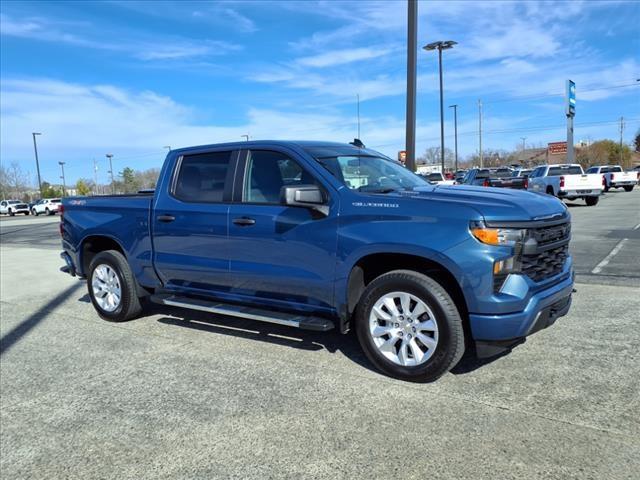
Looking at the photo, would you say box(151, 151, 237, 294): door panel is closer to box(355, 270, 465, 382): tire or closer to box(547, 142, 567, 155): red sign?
box(355, 270, 465, 382): tire

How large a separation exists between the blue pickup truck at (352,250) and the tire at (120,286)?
0.02 meters

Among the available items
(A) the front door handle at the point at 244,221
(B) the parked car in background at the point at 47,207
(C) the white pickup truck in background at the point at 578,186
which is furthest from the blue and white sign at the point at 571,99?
(B) the parked car in background at the point at 47,207

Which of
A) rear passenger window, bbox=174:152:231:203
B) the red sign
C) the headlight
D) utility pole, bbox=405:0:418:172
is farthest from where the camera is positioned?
the red sign

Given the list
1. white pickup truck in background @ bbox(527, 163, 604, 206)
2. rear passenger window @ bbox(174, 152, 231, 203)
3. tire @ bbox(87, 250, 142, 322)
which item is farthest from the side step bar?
white pickup truck in background @ bbox(527, 163, 604, 206)

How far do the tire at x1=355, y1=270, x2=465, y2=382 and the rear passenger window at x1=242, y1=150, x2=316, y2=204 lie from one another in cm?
121

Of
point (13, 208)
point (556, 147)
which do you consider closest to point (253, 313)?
point (13, 208)

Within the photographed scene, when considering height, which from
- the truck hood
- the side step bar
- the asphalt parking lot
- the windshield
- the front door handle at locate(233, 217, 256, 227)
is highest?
the windshield

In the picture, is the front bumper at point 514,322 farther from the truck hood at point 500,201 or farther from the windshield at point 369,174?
the windshield at point 369,174

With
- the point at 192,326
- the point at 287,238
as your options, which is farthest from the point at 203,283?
the point at 287,238

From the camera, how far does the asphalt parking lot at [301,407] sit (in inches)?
116

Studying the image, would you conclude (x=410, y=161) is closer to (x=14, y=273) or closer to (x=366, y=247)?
(x=366, y=247)

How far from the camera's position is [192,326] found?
18.9 feet

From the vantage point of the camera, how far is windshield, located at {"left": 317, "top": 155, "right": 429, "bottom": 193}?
4449 mm

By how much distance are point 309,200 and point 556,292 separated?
6.52ft
